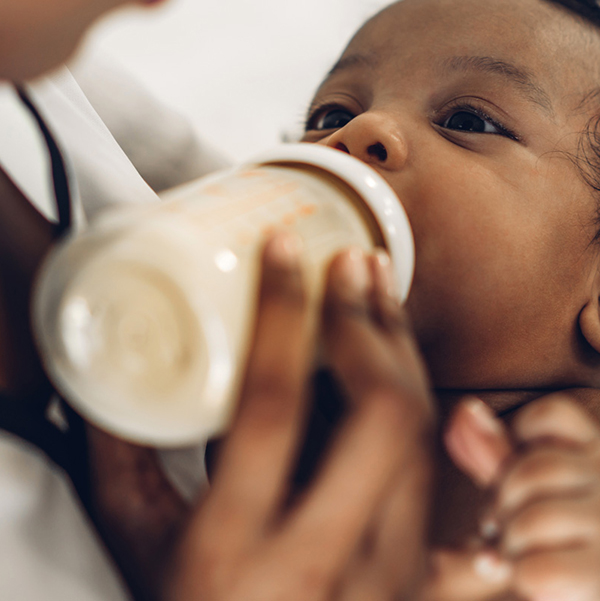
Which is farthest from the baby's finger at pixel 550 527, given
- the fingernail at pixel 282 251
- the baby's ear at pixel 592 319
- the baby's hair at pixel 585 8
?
the baby's hair at pixel 585 8

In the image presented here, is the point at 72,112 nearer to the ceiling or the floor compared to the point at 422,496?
nearer to the ceiling

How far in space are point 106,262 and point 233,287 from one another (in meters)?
0.07

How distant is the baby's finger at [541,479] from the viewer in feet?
1.20

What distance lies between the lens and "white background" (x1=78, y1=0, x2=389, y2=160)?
3.95ft

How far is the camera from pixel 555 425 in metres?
0.40

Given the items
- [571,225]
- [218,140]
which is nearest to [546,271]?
[571,225]

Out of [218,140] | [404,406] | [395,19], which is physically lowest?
[218,140]

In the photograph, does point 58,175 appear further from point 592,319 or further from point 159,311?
point 592,319

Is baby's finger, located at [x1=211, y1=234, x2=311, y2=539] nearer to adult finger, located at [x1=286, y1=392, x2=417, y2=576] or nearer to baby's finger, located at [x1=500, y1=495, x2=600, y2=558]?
adult finger, located at [x1=286, y1=392, x2=417, y2=576]

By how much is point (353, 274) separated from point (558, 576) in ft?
0.74

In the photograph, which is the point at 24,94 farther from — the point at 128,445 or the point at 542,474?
the point at 542,474

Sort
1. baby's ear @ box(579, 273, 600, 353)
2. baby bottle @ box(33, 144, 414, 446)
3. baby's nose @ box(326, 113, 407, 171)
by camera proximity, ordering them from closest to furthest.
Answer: baby bottle @ box(33, 144, 414, 446) → baby's nose @ box(326, 113, 407, 171) → baby's ear @ box(579, 273, 600, 353)

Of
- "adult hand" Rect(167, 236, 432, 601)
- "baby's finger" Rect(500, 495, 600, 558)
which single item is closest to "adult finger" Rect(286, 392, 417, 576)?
"adult hand" Rect(167, 236, 432, 601)

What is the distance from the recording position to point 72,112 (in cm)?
62
